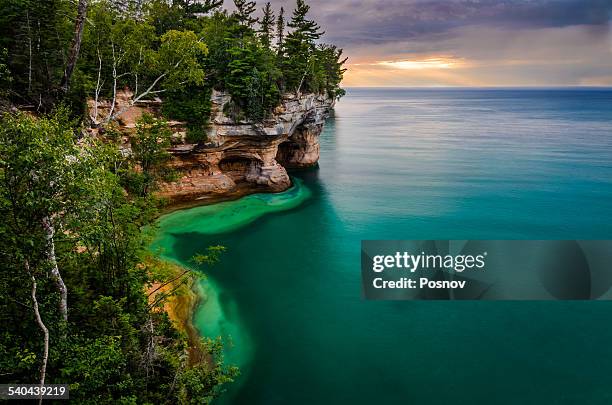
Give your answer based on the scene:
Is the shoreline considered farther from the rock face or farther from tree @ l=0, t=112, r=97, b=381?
the rock face

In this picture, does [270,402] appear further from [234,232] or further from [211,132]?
[211,132]

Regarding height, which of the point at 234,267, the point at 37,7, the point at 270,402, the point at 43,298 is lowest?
the point at 270,402

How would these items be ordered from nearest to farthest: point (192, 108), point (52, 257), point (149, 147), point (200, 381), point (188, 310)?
point (52, 257) → point (200, 381) → point (188, 310) → point (149, 147) → point (192, 108)

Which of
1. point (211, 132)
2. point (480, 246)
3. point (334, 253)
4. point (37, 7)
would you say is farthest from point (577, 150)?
point (37, 7)

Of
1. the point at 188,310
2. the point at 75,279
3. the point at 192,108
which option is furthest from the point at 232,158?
the point at 75,279

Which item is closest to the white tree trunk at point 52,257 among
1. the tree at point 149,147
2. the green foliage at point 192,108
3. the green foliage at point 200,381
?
the green foliage at point 200,381

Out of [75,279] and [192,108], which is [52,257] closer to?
[75,279]

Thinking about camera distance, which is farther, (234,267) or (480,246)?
(480,246)
